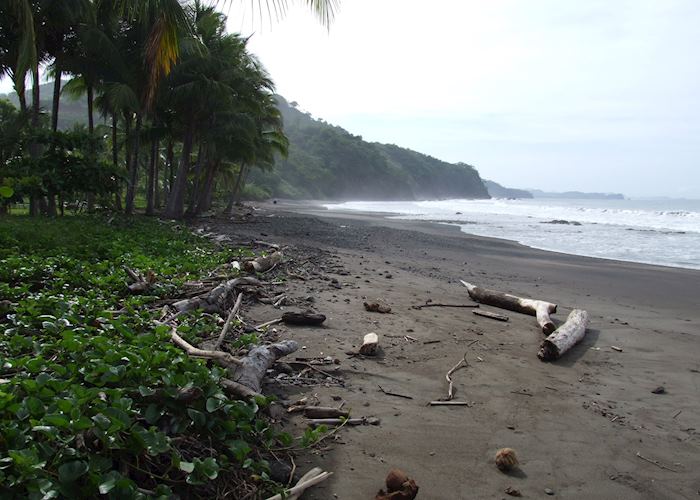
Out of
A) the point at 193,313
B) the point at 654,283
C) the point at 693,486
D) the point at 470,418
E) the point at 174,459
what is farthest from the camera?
the point at 654,283

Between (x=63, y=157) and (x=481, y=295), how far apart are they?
12092 millimetres

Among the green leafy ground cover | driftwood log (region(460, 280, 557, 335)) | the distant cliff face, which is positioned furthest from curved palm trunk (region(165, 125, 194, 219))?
the distant cliff face

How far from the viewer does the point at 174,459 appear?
7.72 feet

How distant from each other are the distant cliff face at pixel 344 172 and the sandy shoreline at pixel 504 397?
60246mm

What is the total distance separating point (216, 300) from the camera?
19.6ft

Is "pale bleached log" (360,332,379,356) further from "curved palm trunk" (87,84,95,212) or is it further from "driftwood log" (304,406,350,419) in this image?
"curved palm trunk" (87,84,95,212)

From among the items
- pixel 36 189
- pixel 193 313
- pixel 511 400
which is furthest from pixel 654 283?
pixel 36 189

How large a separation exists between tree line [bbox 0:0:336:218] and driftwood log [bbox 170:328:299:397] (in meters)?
4.89

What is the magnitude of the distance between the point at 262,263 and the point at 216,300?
2.83 metres

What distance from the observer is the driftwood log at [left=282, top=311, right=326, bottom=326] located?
19.1 ft

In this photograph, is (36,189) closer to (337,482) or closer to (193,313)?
(193,313)

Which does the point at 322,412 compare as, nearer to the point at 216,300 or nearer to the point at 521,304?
the point at 216,300

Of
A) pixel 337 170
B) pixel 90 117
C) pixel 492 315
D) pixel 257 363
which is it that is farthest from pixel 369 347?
pixel 337 170

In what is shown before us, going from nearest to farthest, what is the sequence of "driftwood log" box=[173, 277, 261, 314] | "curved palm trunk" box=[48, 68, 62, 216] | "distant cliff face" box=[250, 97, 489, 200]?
"driftwood log" box=[173, 277, 261, 314] → "curved palm trunk" box=[48, 68, 62, 216] → "distant cliff face" box=[250, 97, 489, 200]
